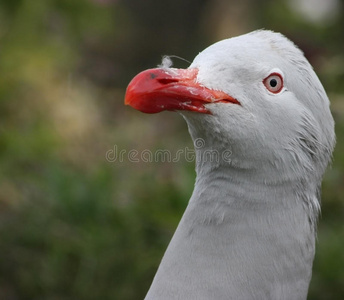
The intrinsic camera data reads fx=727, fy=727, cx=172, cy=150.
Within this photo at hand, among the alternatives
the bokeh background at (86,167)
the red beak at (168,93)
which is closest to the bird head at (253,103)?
the red beak at (168,93)

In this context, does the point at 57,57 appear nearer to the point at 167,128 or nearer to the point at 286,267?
the point at 167,128

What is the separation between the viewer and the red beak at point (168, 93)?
2.68 metres

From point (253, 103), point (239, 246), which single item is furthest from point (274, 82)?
point (239, 246)

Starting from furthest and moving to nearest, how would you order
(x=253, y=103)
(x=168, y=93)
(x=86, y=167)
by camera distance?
(x=86, y=167), (x=253, y=103), (x=168, y=93)

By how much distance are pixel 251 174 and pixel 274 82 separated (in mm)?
377

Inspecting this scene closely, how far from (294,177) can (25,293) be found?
3.13m

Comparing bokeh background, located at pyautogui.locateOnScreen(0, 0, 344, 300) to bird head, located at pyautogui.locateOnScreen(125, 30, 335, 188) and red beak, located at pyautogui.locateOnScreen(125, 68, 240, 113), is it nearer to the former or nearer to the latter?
bird head, located at pyautogui.locateOnScreen(125, 30, 335, 188)

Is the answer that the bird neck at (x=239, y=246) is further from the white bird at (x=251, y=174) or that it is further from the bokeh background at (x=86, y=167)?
the bokeh background at (x=86, y=167)

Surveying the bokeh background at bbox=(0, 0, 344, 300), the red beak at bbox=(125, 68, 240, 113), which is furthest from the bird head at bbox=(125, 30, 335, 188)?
the bokeh background at bbox=(0, 0, 344, 300)

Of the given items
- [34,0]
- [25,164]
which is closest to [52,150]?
[25,164]

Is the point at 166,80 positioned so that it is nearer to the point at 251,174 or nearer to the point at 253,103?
the point at 253,103

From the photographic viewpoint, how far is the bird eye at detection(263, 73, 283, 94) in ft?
9.39

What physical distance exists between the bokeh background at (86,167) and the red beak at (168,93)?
272 cm

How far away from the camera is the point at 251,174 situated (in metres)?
2.91
